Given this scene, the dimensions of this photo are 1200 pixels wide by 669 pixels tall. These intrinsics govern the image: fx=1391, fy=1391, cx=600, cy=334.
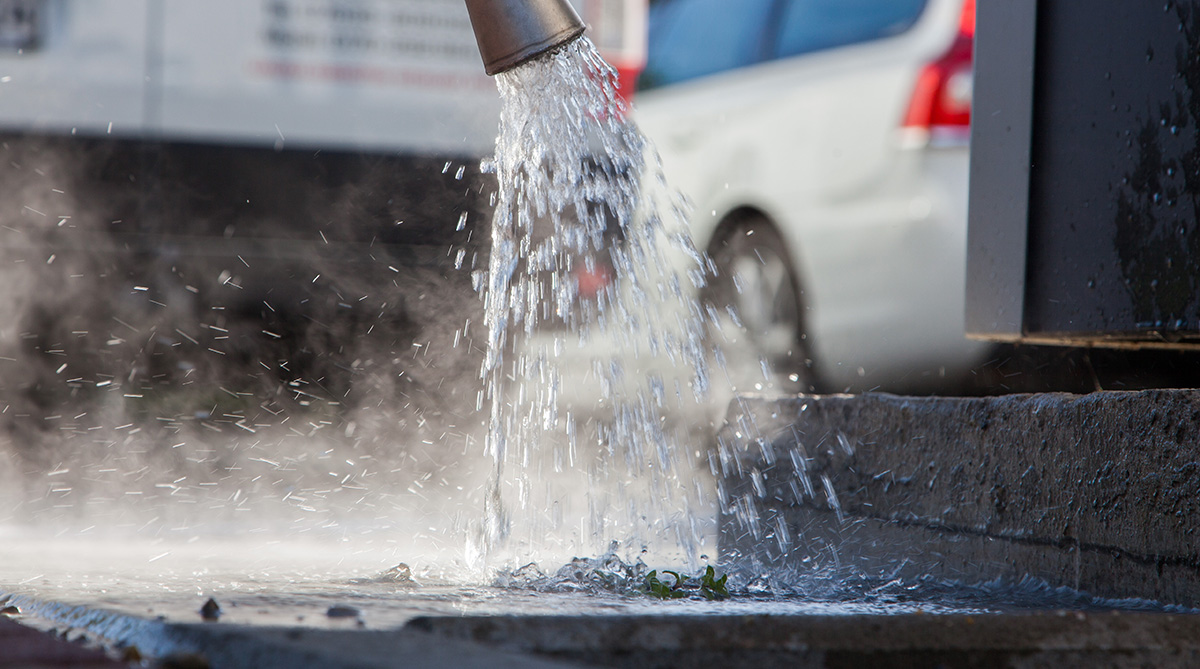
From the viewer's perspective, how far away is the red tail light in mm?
4023

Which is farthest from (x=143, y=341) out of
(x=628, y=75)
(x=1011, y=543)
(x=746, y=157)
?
(x=1011, y=543)

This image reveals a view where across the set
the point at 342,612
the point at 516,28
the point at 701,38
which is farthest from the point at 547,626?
the point at 701,38

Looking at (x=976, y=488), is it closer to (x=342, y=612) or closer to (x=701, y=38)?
(x=342, y=612)

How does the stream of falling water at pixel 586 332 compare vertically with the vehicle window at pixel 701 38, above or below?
below

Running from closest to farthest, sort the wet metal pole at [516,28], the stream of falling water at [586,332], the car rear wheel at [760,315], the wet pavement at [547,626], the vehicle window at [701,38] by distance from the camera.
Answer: the wet pavement at [547,626] < the wet metal pole at [516,28] < the stream of falling water at [586,332] < the car rear wheel at [760,315] < the vehicle window at [701,38]

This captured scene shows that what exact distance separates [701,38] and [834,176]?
115 cm

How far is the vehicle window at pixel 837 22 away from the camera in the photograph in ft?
13.9

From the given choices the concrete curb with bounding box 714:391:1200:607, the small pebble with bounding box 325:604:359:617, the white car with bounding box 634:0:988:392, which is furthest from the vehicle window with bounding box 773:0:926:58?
the small pebble with bounding box 325:604:359:617

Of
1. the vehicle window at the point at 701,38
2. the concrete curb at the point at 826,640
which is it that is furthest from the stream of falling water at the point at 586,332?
the concrete curb at the point at 826,640

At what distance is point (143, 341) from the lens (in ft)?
18.9

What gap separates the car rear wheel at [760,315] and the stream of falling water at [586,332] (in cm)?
11

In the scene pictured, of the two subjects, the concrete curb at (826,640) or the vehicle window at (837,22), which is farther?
the vehicle window at (837,22)

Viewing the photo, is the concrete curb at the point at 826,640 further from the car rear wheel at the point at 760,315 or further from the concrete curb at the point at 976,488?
the car rear wheel at the point at 760,315

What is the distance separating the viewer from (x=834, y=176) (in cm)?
441
